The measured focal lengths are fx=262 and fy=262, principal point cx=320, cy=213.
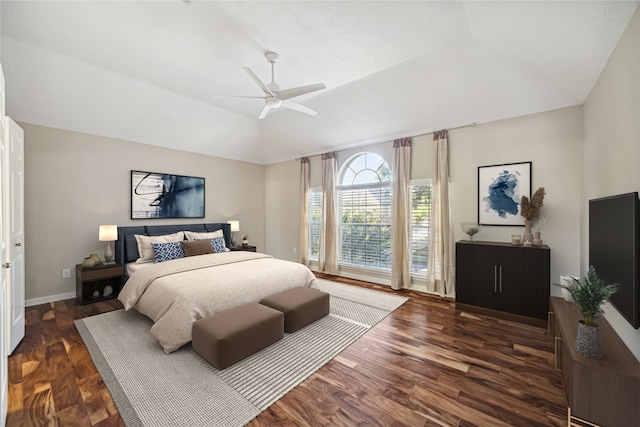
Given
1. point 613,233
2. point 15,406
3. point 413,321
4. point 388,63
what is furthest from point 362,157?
point 15,406

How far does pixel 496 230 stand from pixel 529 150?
3.78 ft

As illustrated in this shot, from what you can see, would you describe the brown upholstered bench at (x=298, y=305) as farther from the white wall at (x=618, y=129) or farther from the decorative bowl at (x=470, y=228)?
the white wall at (x=618, y=129)

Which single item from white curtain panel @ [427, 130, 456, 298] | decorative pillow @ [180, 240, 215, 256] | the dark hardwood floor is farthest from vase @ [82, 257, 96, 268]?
white curtain panel @ [427, 130, 456, 298]

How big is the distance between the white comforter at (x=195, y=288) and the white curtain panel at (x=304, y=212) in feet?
6.99

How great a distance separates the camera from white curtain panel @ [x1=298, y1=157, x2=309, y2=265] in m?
5.95

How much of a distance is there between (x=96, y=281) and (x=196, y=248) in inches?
58.0

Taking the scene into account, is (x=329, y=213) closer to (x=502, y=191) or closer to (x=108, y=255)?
(x=502, y=191)

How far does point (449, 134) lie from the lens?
4121 mm

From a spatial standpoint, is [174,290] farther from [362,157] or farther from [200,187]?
[362,157]

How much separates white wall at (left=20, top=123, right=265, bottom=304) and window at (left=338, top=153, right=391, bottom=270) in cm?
343

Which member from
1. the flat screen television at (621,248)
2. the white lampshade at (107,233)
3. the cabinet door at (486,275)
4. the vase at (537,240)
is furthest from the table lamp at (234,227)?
the flat screen television at (621,248)

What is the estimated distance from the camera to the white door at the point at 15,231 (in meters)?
2.40

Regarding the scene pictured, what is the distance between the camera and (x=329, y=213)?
5.54 metres

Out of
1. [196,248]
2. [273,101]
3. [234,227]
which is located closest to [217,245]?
[196,248]
